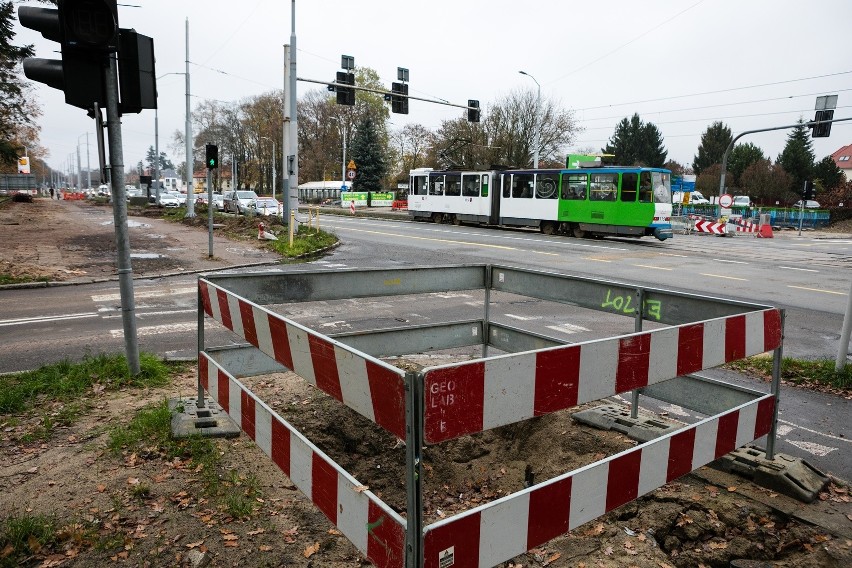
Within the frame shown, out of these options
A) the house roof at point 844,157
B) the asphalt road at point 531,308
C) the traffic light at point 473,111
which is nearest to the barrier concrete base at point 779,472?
the asphalt road at point 531,308

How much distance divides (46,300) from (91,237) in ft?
46.1

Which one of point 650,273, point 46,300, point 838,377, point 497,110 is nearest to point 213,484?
point 838,377

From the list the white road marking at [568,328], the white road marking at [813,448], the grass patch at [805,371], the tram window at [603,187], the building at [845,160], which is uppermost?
the building at [845,160]

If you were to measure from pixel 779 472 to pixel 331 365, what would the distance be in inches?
117

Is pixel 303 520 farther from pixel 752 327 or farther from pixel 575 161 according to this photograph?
pixel 575 161

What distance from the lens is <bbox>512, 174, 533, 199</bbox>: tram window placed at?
1213 inches

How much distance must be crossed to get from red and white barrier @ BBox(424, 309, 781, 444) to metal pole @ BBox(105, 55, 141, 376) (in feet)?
13.6

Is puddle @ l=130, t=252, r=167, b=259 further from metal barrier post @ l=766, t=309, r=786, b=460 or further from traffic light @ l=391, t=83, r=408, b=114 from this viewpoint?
metal barrier post @ l=766, t=309, r=786, b=460

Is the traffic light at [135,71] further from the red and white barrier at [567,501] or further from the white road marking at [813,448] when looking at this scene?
the white road marking at [813,448]

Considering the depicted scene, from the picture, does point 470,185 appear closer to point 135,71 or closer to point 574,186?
point 574,186

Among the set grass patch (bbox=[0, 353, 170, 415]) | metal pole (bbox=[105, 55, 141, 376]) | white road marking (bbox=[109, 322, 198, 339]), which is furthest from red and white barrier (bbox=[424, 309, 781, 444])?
white road marking (bbox=[109, 322, 198, 339])

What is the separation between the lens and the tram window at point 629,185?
2603 centimetres

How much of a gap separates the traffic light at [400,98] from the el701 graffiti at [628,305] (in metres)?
23.9

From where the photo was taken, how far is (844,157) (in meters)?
105
